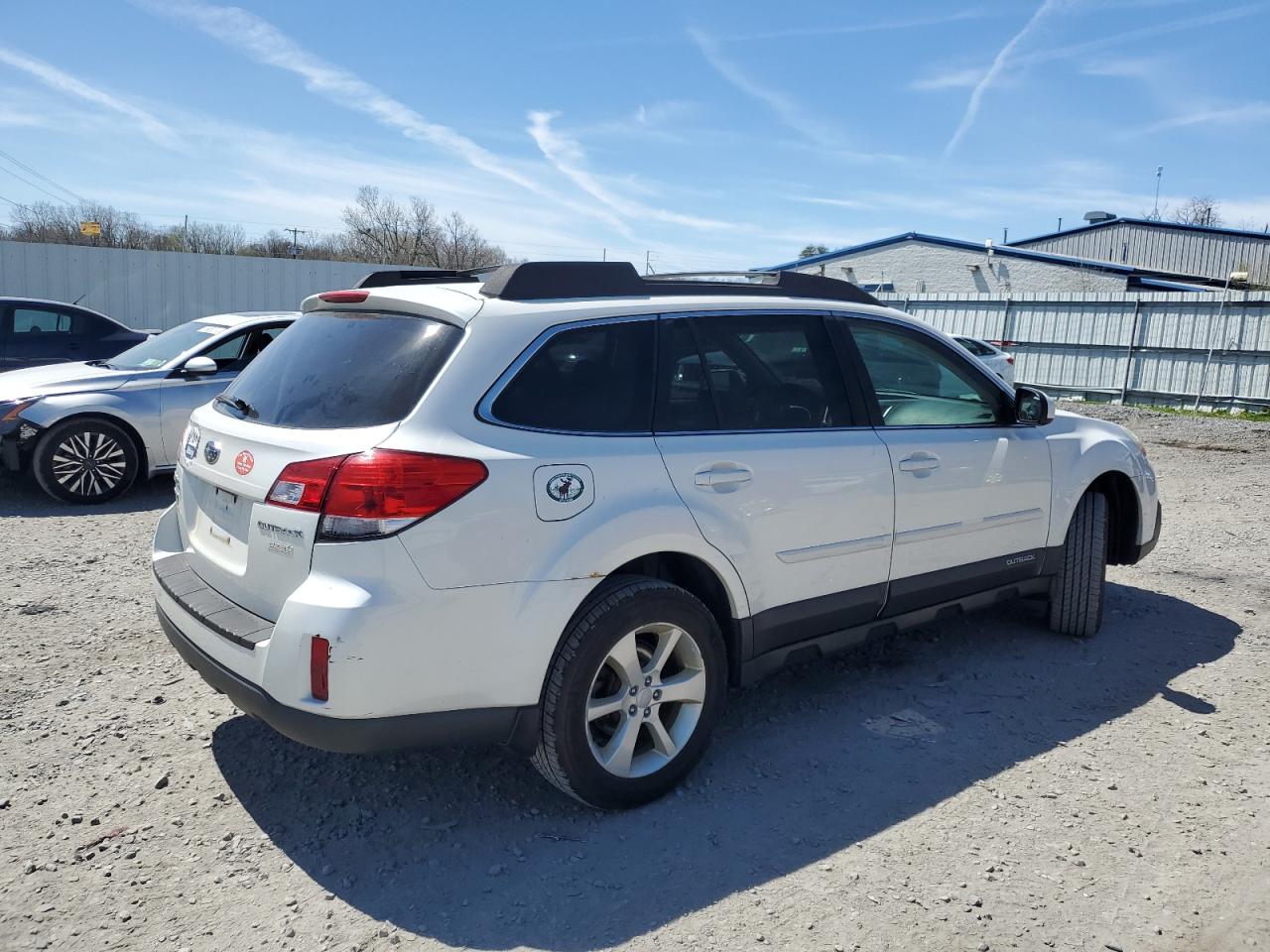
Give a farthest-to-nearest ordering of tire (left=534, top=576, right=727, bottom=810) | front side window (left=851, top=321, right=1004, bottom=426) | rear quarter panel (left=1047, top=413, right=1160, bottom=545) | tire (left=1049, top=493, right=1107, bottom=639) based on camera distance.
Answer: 1. tire (left=1049, top=493, right=1107, bottom=639)
2. rear quarter panel (left=1047, top=413, right=1160, bottom=545)
3. front side window (left=851, top=321, right=1004, bottom=426)
4. tire (left=534, top=576, right=727, bottom=810)

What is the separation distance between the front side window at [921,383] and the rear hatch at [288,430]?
77.0 inches

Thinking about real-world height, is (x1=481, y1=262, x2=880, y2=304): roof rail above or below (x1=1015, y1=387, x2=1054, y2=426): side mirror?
above

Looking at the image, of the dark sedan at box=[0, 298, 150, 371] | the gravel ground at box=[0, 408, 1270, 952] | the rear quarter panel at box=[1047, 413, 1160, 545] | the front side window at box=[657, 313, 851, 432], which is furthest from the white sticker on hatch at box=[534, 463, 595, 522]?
the dark sedan at box=[0, 298, 150, 371]

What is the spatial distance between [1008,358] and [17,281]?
19057mm

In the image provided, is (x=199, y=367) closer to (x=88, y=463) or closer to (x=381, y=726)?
(x=88, y=463)

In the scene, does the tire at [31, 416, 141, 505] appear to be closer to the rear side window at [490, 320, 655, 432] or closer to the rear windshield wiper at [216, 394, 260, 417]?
the rear windshield wiper at [216, 394, 260, 417]

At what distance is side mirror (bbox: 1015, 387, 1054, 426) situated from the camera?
464cm

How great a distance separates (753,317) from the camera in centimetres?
382

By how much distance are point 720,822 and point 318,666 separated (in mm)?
1436

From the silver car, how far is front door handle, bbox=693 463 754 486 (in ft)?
18.6

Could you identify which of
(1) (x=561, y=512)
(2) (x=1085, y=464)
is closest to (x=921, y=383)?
(2) (x=1085, y=464)

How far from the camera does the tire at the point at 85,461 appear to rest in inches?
306

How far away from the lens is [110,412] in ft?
26.0

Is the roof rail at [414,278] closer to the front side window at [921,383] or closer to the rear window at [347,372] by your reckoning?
the rear window at [347,372]
